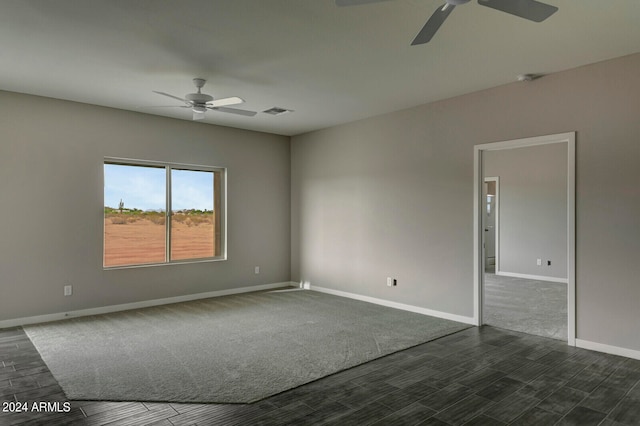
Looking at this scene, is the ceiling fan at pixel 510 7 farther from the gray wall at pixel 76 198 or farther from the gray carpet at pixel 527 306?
the gray wall at pixel 76 198

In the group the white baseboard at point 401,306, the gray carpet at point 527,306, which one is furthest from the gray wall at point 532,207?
the white baseboard at point 401,306

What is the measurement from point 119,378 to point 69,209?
110 inches

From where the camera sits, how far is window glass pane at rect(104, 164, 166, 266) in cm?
552

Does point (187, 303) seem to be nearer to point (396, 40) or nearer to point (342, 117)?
point (342, 117)

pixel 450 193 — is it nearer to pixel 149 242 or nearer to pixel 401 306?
pixel 401 306

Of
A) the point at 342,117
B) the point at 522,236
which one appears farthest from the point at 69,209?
the point at 522,236

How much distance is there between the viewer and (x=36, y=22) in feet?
9.77

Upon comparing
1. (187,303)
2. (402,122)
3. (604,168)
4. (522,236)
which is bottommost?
(187,303)

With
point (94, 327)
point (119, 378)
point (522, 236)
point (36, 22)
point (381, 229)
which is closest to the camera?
point (36, 22)

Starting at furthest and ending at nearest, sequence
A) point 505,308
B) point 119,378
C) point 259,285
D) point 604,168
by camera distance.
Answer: point 259,285 → point 505,308 → point 604,168 → point 119,378

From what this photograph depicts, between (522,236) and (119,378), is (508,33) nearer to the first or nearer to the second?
(119,378)

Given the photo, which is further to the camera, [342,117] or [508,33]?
[342,117]

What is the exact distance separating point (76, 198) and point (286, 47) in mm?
3459

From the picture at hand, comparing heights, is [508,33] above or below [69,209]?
above
